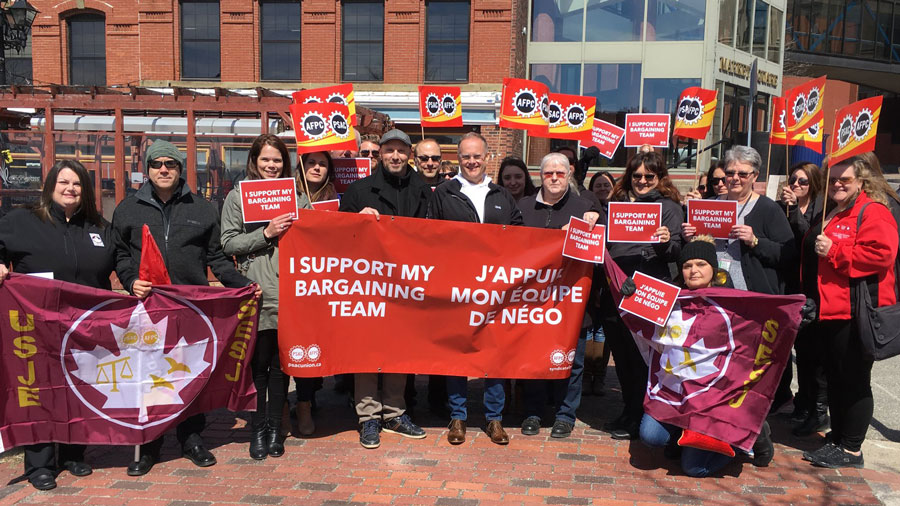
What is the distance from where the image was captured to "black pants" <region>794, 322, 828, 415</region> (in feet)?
19.3

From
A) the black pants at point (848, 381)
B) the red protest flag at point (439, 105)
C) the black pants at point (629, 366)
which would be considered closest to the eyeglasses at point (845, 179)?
the black pants at point (848, 381)

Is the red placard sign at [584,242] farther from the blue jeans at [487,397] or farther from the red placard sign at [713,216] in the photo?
the blue jeans at [487,397]

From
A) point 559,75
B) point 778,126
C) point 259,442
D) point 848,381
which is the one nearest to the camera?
point 848,381

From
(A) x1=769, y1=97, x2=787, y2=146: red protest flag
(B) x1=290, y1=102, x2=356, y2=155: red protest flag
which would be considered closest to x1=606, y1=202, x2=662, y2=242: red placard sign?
(B) x1=290, y1=102, x2=356, y2=155: red protest flag

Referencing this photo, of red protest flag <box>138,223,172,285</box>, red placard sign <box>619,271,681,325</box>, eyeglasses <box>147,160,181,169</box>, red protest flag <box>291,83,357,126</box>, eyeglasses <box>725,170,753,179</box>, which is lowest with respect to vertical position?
red placard sign <box>619,271,681,325</box>

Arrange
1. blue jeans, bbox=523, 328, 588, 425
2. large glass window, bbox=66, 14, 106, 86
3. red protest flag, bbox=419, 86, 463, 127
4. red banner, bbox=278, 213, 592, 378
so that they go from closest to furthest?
red banner, bbox=278, 213, 592, 378
blue jeans, bbox=523, 328, 588, 425
red protest flag, bbox=419, 86, 463, 127
large glass window, bbox=66, 14, 106, 86

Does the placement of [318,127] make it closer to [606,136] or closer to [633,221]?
[633,221]

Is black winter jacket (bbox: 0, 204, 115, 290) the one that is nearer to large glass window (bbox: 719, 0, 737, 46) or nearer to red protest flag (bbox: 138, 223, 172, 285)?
red protest flag (bbox: 138, 223, 172, 285)

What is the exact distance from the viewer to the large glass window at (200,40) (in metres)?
22.3

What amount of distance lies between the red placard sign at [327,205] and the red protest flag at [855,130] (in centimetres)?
355

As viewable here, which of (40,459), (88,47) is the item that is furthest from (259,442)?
(88,47)

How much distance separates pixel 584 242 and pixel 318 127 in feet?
7.47

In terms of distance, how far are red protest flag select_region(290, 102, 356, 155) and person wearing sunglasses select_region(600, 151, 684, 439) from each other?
225 cm

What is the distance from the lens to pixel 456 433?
17.8 ft
